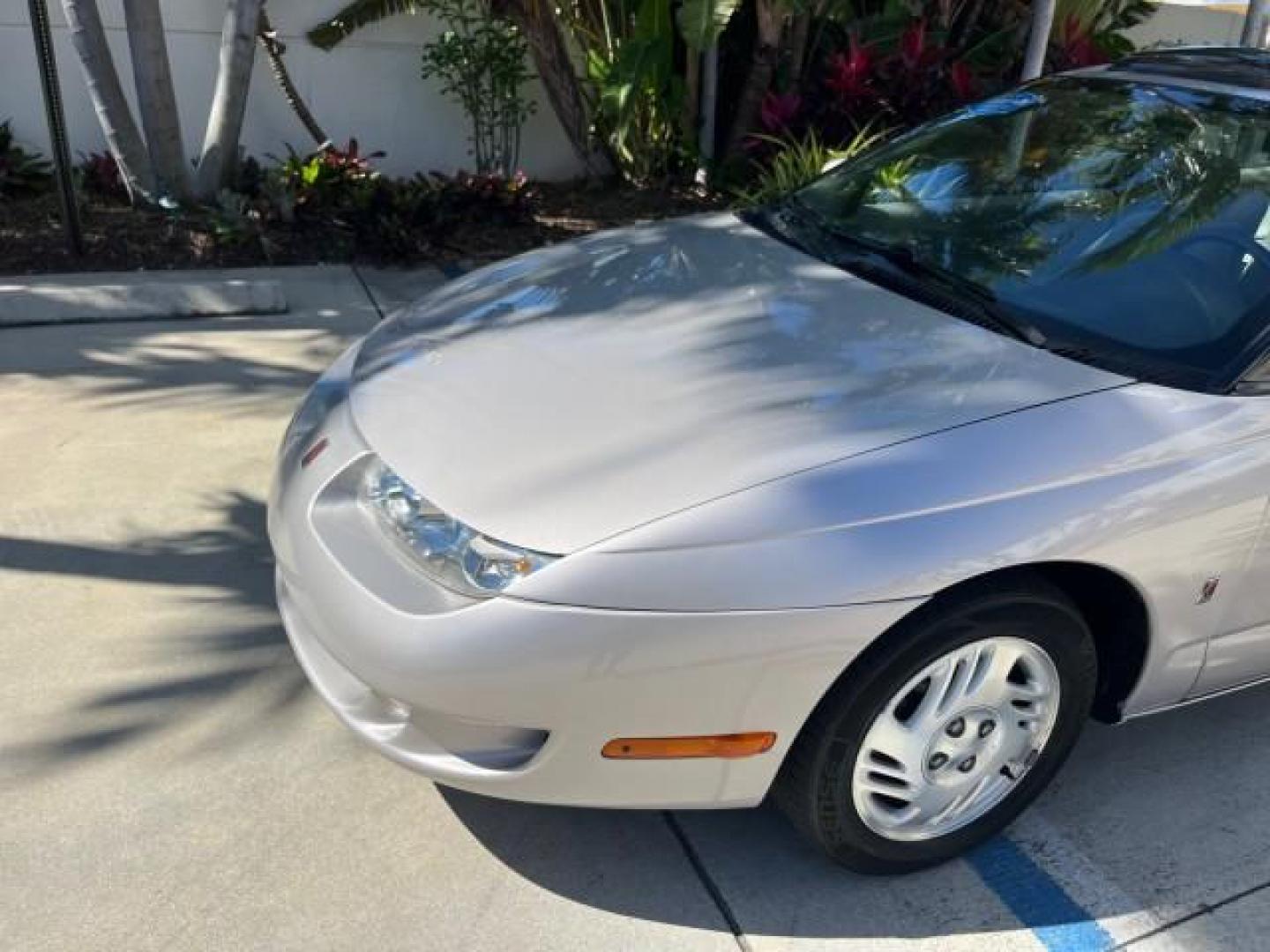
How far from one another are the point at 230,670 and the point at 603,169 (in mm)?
5974

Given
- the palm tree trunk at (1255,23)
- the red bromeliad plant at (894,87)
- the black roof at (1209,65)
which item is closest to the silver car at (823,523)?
the black roof at (1209,65)

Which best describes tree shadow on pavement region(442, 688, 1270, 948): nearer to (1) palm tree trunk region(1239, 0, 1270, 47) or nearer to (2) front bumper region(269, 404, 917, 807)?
(2) front bumper region(269, 404, 917, 807)

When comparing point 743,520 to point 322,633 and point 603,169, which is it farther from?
point 603,169

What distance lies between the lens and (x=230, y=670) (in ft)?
10.6

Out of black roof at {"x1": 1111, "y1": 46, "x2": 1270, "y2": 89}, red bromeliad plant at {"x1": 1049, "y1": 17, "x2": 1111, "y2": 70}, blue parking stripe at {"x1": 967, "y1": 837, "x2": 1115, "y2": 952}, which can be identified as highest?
black roof at {"x1": 1111, "y1": 46, "x2": 1270, "y2": 89}

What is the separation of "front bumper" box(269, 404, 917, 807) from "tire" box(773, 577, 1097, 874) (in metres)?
0.09

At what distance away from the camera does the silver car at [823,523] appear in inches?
86.3

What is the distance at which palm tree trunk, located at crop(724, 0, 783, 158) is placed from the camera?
759cm

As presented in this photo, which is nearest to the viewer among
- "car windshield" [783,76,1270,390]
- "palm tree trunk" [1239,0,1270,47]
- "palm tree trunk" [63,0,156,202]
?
"car windshield" [783,76,1270,390]

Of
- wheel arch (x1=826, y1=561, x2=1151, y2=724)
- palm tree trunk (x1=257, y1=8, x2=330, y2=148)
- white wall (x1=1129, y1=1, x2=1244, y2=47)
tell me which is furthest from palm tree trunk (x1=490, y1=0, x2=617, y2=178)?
wheel arch (x1=826, y1=561, x2=1151, y2=724)

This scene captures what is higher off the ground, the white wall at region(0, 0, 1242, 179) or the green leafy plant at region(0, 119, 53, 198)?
the white wall at region(0, 0, 1242, 179)

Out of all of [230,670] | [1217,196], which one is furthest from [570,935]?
[1217,196]

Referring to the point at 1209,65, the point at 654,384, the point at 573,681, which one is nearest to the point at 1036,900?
the point at 573,681

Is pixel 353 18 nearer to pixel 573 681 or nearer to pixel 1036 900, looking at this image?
pixel 573 681
